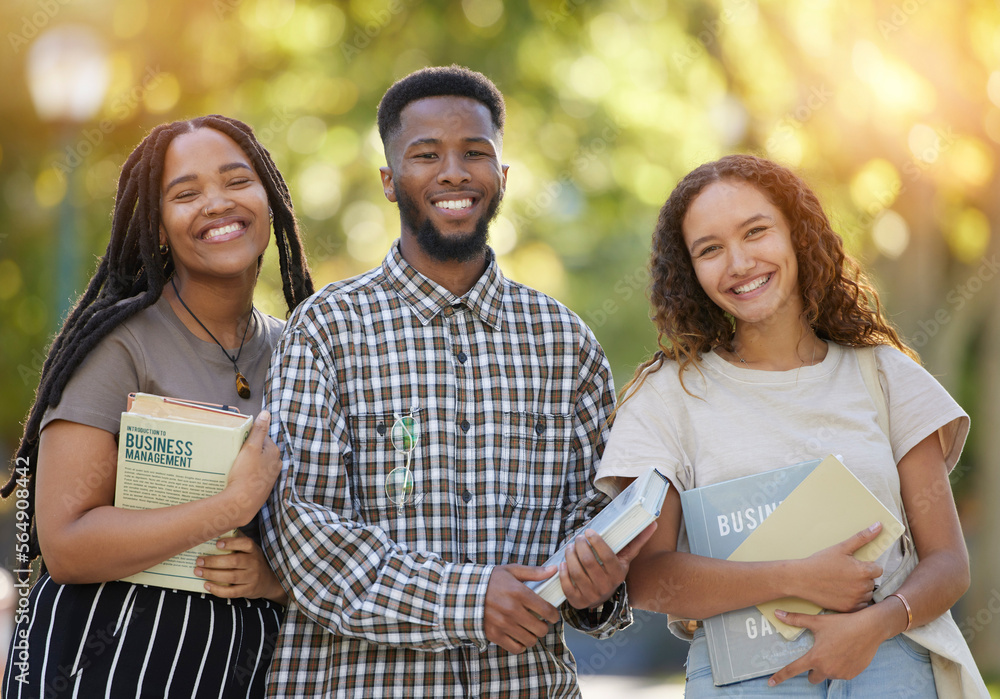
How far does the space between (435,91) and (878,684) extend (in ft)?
7.33

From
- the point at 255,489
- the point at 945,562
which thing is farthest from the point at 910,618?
the point at 255,489

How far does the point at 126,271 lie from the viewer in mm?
3289

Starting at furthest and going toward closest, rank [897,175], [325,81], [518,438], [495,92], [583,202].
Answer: [583,202]
[325,81]
[897,175]
[495,92]
[518,438]

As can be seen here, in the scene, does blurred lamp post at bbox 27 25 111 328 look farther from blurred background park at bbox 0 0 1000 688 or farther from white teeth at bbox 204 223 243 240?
white teeth at bbox 204 223 243 240

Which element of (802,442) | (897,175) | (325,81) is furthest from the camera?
(325,81)

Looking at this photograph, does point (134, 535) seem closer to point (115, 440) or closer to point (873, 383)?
point (115, 440)

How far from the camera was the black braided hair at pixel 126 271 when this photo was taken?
2.92 metres

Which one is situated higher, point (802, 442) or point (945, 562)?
point (802, 442)

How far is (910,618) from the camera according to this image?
8.52 ft

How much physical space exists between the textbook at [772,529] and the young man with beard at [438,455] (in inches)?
7.9

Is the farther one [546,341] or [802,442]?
[546,341]

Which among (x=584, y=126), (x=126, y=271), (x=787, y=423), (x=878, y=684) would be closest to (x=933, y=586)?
(x=878, y=684)

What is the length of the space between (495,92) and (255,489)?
1630 mm

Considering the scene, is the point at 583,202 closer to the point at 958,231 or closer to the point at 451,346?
the point at 958,231
